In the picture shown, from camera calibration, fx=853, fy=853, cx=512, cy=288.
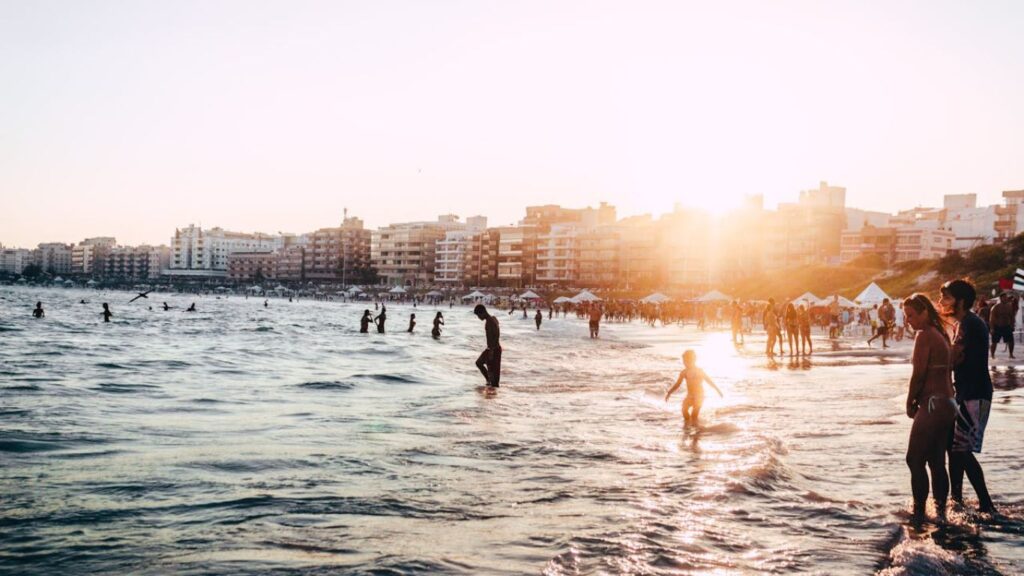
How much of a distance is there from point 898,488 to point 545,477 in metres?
3.34

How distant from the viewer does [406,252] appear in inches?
7402

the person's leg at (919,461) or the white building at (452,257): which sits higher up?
the white building at (452,257)

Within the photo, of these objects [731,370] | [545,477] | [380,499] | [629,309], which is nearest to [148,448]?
[380,499]

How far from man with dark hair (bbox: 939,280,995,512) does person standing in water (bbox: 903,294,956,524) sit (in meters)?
0.21

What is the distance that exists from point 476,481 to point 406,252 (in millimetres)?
181192

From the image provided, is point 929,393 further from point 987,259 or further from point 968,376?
point 987,259

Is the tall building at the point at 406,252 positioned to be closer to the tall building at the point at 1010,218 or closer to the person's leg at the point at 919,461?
the tall building at the point at 1010,218

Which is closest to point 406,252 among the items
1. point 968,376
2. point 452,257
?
point 452,257

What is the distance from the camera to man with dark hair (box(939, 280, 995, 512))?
6766 millimetres

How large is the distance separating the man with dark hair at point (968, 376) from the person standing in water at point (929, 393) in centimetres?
21

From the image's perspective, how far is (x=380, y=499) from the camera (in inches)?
304

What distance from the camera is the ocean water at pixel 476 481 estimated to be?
596 cm

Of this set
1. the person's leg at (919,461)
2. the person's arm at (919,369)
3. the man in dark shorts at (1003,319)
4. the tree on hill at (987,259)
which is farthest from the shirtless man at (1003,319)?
the tree on hill at (987,259)

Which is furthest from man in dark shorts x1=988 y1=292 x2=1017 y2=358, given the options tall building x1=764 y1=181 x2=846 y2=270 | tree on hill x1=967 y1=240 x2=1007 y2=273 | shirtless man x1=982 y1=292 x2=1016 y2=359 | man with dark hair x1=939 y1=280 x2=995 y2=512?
tall building x1=764 y1=181 x2=846 y2=270
